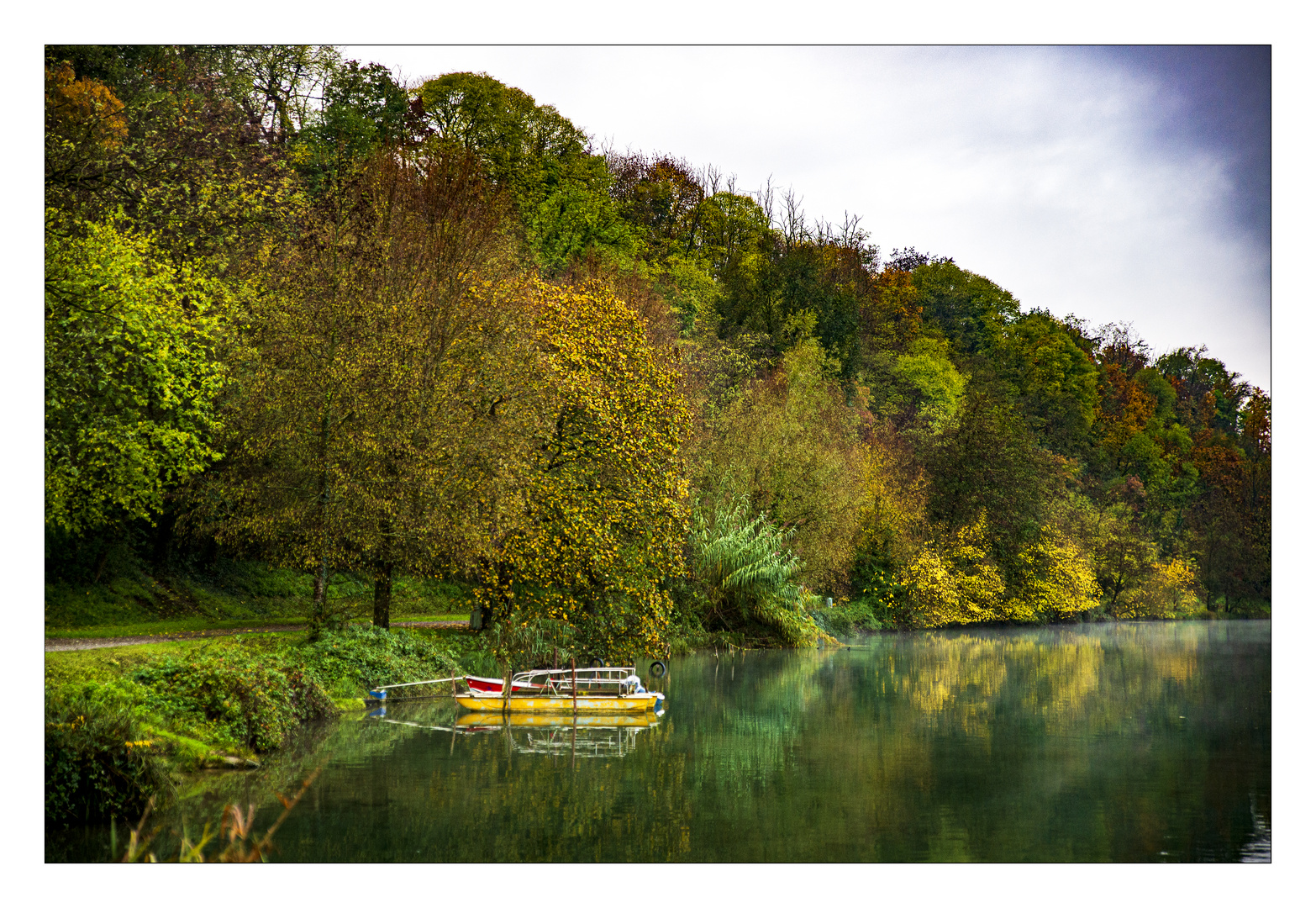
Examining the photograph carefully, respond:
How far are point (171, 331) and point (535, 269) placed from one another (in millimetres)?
8967

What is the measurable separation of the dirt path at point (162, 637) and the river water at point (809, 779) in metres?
3.71

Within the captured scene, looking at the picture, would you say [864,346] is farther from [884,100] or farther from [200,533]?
[884,100]

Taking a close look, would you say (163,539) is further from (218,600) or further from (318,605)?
(318,605)

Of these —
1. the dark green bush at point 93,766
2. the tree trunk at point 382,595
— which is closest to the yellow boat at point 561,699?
the tree trunk at point 382,595

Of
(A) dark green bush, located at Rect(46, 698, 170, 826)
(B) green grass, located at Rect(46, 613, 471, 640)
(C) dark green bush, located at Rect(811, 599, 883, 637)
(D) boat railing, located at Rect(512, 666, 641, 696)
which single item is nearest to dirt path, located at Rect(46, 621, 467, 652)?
(B) green grass, located at Rect(46, 613, 471, 640)

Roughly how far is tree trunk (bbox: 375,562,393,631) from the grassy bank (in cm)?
65

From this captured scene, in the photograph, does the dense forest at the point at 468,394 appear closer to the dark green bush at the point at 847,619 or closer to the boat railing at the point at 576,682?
the dark green bush at the point at 847,619

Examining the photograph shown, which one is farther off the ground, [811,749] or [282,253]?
[282,253]

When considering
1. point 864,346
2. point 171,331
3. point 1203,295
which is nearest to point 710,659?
point 171,331

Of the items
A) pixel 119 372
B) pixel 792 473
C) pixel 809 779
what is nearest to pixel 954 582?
pixel 792 473

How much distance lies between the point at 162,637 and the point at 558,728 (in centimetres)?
704

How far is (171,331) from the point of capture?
16781 millimetres

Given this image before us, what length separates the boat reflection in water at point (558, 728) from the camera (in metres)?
15.4

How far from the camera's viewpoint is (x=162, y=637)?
1838 centimetres
